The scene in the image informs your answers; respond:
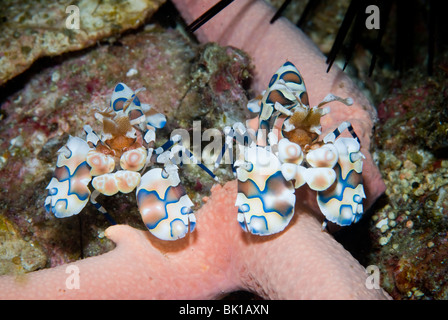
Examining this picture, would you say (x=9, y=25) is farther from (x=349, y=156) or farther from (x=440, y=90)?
(x=440, y=90)

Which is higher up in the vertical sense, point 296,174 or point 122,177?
point 296,174

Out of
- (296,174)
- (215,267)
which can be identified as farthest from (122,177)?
(296,174)

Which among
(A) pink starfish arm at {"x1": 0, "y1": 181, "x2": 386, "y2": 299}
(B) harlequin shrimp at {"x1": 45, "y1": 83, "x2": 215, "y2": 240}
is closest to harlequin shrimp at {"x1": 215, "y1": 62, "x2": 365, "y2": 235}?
(A) pink starfish arm at {"x1": 0, "y1": 181, "x2": 386, "y2": 299}

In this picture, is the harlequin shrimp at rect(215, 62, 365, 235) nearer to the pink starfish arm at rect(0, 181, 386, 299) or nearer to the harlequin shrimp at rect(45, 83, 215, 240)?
the pink starfish arm at rect(0, 181, 386, 299)

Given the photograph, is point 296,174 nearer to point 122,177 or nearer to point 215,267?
point 215,267

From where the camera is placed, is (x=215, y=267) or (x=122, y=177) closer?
Answer: (x=122, y=177)

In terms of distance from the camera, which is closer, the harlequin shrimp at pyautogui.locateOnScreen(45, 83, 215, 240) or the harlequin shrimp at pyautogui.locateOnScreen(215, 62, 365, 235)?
the harlequin shrimp at pyautogui.locateOnScreen(215, 62, 365, 235)

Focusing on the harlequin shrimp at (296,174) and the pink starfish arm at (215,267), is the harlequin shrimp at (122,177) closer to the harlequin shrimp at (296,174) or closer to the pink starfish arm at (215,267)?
the pink starfish arm at (215,267)
